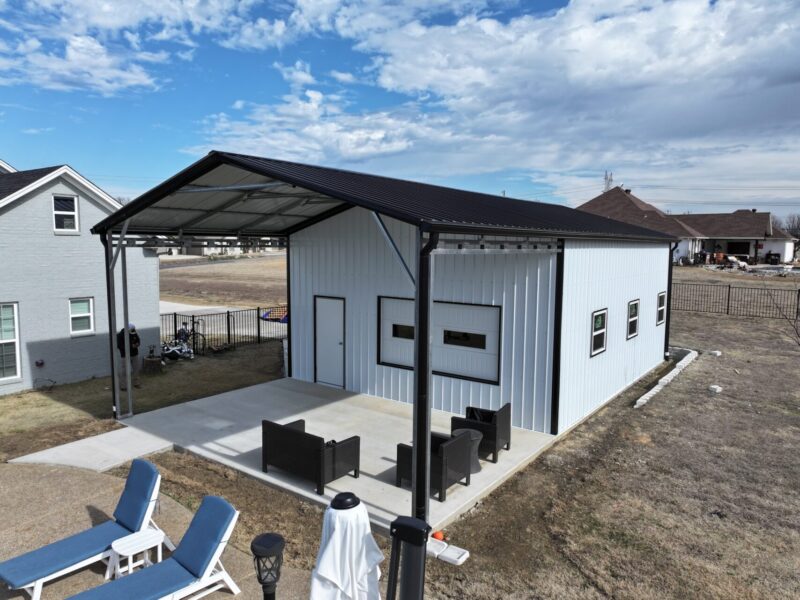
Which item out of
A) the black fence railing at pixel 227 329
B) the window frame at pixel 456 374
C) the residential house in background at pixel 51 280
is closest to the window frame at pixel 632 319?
the window frame at pixel 456 374

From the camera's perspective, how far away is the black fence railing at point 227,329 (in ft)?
56.3

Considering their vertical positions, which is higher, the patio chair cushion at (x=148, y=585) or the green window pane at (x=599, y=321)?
the green window pane at (x=599, y=321)

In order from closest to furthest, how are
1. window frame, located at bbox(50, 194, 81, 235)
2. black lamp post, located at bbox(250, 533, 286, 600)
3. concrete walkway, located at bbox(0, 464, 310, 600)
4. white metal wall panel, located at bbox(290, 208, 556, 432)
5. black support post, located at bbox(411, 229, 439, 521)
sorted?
black lamp post, located at bbox(250, 533, 286, 600) < concrete walkway, located at bbox(0, 464, 310, 600) < black support post, located at bbox(411, 229, 439, 521) < white metal wall panel, located at bbox(290, 208, 556, 432) < window frame, located at bbox(50, 194, 81, 235)

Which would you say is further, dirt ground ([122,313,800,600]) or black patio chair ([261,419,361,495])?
black patio chair ([261,419,361,495])

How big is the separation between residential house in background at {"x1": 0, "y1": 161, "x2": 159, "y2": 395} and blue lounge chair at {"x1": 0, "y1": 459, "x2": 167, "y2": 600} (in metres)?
8.44

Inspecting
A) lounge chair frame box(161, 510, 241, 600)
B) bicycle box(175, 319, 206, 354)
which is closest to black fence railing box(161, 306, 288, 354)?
bicycle box(175, 319, 206, 354)

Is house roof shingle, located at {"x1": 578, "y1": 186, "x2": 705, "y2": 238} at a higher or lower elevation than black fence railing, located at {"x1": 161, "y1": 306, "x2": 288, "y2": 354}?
higher

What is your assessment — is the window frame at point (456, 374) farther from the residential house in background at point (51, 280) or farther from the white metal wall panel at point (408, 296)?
the residential house in background at point (51, 280)

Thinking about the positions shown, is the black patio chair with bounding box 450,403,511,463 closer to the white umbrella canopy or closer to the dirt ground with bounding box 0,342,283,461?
the white umbrella canopy

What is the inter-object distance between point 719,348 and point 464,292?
10.9 metres

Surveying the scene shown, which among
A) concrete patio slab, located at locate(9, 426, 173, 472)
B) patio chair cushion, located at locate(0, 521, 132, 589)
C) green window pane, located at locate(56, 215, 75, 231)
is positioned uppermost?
green window pane, located at locate(56, 215, 75, 231)

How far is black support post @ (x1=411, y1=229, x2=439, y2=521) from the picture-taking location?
5926 mm

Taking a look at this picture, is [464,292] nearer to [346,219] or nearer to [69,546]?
[346,219]

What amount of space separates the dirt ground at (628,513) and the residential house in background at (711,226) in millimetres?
45976
